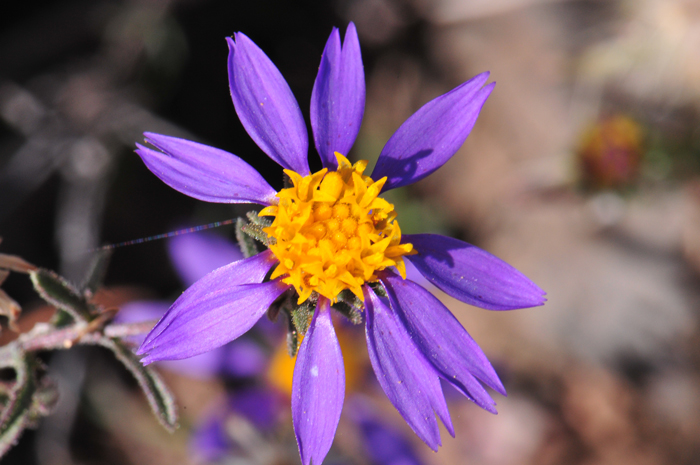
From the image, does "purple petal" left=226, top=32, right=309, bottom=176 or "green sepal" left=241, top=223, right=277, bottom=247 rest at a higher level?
"purple petal" left=226, top=32, right=309, bottom=176

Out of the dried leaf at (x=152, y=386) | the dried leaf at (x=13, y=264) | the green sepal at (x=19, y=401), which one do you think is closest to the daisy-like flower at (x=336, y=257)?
the dried leaf at (x=152, y=386)

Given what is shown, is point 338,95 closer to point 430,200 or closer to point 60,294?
point 60,294

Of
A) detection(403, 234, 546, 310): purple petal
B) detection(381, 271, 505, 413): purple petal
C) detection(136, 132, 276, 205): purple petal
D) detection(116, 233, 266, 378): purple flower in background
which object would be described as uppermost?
detection(136, 132, 276, 205): purple petal

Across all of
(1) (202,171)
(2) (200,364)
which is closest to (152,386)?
(1) (202,171)

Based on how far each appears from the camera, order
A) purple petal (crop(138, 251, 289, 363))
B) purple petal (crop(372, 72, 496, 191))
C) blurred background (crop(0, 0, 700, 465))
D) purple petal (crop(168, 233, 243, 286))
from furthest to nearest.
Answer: blurred background (crop(0, 0, 700, 465))
purple petal (crop(168, 233, 243, 286))
purple petal (crop(372, 72, 496, 191))
purple petal (crop(138, 251, 289, 363))

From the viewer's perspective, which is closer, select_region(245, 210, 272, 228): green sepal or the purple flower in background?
select_region(245, 210, 272, 228): green sepal

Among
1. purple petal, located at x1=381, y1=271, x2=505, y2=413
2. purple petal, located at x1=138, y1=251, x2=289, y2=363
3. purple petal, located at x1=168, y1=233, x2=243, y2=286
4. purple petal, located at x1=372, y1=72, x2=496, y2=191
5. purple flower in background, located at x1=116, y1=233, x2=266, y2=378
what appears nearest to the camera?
purple petal, located at x1=138, y1=251, x2=289, y2=363

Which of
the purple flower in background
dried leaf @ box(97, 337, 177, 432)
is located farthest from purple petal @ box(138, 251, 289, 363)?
the purple flower in background

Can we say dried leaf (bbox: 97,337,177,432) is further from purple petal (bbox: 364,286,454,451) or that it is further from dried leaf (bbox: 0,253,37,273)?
purple petal (bbox: 364,286,454,451)
